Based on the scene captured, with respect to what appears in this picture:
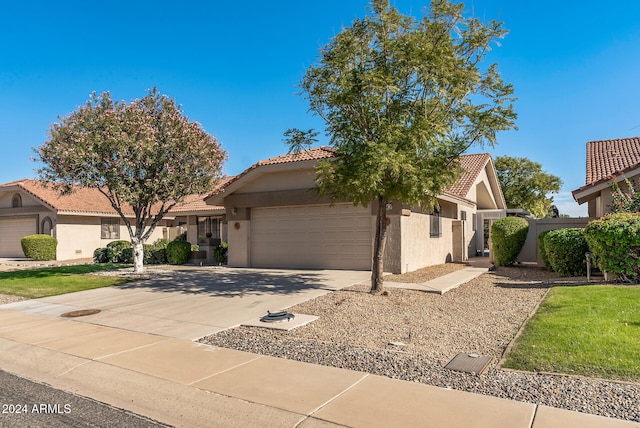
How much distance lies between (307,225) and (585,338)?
11.7 metres

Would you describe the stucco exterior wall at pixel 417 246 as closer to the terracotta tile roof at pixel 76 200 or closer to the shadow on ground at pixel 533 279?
the shadow on ground at pixel 533 279

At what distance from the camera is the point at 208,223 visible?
2350cm

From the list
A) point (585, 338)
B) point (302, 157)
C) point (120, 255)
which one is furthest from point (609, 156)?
point (120, 255)

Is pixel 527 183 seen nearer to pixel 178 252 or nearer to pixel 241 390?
pixel 178 252

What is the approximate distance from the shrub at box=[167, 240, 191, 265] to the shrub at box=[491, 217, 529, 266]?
14.2 m

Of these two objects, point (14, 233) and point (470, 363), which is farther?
point (14, 233)

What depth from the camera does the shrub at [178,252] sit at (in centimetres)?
2172

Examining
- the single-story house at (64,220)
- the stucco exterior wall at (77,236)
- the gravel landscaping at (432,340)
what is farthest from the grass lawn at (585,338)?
the stucco exterior wall at (77,236)

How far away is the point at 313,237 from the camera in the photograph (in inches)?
667

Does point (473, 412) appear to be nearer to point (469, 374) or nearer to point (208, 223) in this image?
point (469, 374)

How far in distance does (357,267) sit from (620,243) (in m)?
8.07

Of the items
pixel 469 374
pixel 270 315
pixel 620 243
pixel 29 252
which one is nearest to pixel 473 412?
pixel 469 374

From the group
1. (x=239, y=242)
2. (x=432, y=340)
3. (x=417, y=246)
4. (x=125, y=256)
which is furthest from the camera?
(x=125, y=256)

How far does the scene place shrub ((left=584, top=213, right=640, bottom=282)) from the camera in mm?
10203
